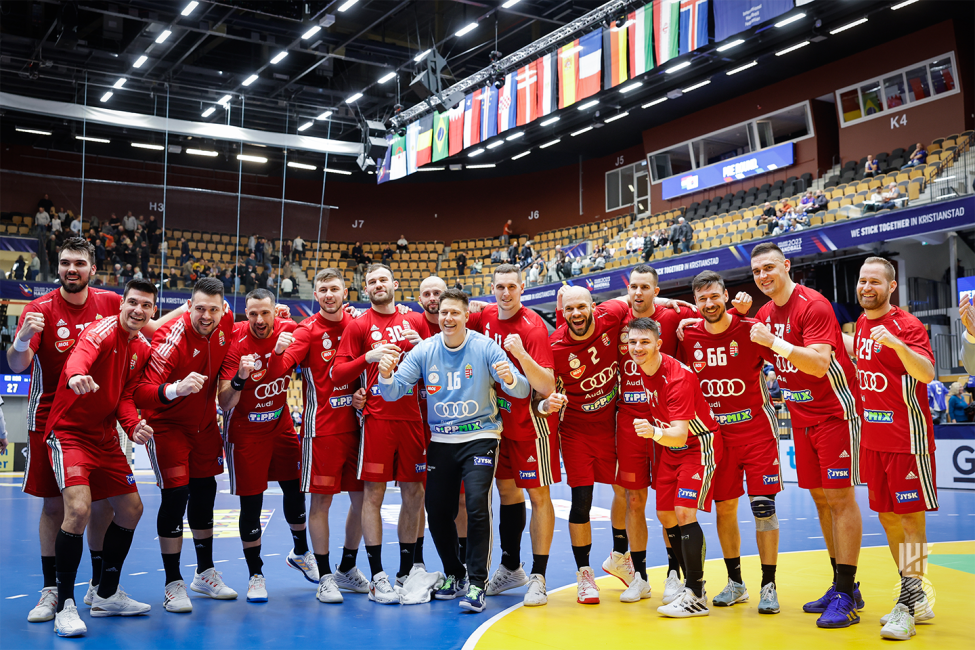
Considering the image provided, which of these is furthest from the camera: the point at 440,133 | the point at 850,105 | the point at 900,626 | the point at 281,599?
the point at 850,105

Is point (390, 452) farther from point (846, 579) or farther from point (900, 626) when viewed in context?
point (900, 626)

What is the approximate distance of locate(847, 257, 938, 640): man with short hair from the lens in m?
4.98

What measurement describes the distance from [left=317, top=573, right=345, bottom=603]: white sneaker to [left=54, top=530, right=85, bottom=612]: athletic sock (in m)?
1.71

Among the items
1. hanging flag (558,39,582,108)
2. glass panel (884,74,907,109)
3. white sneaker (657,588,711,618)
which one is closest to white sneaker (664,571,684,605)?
white sneaker (657,588,711,618)

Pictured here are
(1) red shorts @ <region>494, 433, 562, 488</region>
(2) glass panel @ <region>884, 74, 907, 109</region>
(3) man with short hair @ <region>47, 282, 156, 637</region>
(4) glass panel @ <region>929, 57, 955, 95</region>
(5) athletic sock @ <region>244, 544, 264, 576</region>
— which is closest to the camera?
(3) man with short hair @ <region>47, 282, 156, 637</region>

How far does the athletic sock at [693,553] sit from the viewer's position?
17.8 ft

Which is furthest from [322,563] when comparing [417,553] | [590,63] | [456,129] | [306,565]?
[456,129]

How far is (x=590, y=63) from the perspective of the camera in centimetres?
1891

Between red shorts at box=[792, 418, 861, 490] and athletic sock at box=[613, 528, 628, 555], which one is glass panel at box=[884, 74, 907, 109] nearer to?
red shorts at box=[792, 418, 861, 490]

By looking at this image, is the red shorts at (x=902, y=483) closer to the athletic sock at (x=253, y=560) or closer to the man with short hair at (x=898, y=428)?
the man with short hair at (x=898, y=428)

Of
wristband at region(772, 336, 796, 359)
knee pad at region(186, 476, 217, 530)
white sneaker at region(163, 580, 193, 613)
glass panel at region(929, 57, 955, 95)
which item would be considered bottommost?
white sneaker at region(163, 580, 193, 613)

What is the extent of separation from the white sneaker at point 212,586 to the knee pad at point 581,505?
2.70 m

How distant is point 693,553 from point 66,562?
4.24m

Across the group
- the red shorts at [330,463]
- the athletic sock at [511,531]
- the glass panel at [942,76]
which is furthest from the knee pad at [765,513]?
the glass panel at [942,76]
